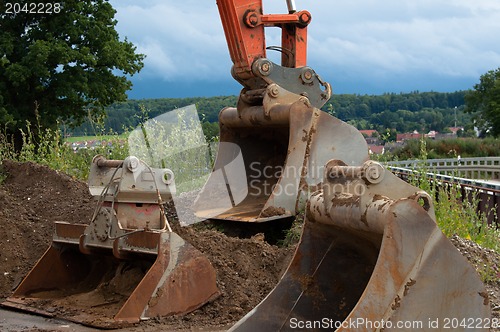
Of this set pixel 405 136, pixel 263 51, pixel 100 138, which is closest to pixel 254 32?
pixel 263 51

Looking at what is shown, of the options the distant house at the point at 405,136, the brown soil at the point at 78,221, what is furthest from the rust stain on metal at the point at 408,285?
the distant house at the point at 405,136

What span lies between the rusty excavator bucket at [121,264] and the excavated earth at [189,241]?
18 cm

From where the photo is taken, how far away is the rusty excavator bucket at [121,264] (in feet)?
19.7

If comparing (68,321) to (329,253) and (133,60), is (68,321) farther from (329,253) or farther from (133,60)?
(133,60)

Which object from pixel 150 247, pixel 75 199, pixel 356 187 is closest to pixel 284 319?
pixel 356 187

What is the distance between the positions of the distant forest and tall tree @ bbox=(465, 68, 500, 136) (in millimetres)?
1255

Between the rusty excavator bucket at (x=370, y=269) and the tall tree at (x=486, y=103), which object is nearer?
the rusty excavator bucket at (x=370, y=269)

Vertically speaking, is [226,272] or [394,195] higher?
[394,195]

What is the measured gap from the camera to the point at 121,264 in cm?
679

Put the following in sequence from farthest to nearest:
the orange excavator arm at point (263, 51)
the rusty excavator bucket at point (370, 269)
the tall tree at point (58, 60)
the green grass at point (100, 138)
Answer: the tall tree at point (58, 60) → the green grass at point (100, 138) → the orange excavator arm at point (263, 51) → the rusty excavator bucket at point (370, 269)

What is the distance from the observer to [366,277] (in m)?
4.63

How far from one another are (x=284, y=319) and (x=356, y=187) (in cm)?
90

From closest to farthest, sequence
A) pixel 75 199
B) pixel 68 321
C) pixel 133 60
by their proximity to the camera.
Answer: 1. pixel 68 321
2. pixel 75 199
3. pixel 133 60

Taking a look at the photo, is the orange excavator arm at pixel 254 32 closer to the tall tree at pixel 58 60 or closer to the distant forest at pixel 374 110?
the distant forest at pixel 374 110
